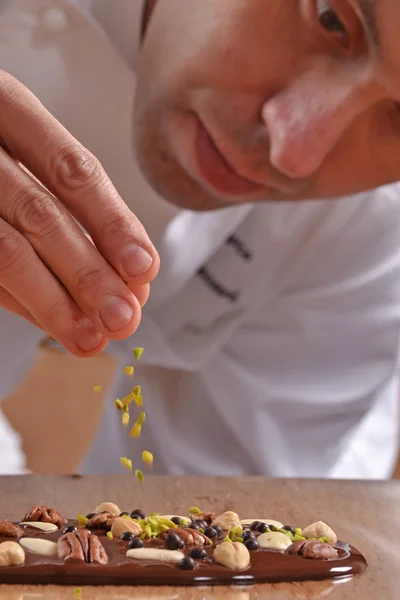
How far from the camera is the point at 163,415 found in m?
1.19

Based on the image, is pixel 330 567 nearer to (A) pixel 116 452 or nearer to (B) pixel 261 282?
(B) pixel 261 282

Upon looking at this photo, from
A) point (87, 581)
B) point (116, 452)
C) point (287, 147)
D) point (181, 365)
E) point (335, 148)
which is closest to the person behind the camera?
point (87, 581)

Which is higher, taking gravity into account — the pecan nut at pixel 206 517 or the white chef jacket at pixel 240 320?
the pecan nut at pixel 206 517

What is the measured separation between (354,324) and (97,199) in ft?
2.32

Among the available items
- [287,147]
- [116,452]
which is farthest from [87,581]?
[116,452]

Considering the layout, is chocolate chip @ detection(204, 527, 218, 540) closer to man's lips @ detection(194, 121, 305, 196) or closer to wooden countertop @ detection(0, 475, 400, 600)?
wooden countertop @ detection(0, 475, 400, 600)

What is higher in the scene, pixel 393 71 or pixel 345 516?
pixel 393 71

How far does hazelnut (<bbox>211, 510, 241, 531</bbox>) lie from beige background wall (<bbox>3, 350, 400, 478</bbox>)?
135 centimetres

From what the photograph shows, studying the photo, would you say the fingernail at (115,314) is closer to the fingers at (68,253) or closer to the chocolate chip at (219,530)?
the fingers at (68,253)

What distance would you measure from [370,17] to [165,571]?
0.45 meters

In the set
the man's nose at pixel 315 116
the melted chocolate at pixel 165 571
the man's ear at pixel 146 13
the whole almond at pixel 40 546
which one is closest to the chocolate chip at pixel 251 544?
the melted chocolate at pixel 165 571

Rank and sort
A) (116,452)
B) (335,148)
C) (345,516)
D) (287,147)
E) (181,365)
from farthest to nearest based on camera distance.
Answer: (116,452) → (181,365) → (335,148) → (287,147) → (345,516)

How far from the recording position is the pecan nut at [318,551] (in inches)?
21.5

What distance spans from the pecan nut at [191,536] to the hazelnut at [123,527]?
16 mm
